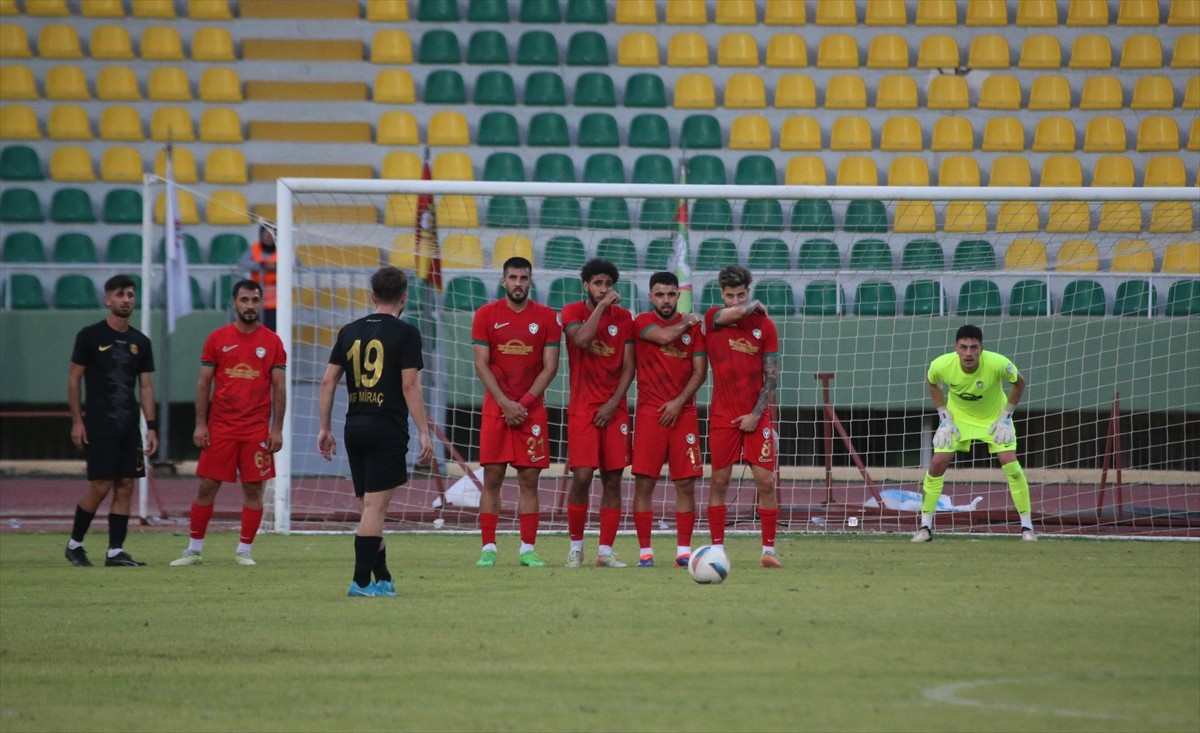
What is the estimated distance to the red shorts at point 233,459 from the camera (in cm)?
997

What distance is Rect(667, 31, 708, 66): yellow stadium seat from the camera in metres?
21.1

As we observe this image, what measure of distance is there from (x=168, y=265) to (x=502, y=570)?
26.4 ft

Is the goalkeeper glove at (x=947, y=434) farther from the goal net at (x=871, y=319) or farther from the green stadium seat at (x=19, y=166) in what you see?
the green stadium seat at (x=19, y=166)

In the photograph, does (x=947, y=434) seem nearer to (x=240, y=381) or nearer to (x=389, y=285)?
(x=240, y=381)

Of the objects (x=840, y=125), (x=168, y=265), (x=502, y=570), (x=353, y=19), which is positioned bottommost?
(x=502, y=570)

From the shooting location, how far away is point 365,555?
25.3 feet

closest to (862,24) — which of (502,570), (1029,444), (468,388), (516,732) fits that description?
(1029,444)

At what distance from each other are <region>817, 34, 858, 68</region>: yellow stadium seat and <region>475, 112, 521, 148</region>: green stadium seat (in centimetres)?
457

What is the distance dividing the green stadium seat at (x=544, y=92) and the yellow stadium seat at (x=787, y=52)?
10.3 ft

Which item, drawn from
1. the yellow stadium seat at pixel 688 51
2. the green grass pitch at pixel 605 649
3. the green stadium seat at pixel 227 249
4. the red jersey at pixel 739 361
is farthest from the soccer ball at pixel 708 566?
the yellow stadium seat at pixel 688 51

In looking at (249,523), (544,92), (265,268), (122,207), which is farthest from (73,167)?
(249,523)

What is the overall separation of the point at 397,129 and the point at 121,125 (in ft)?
13.0

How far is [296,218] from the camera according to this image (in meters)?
14.9

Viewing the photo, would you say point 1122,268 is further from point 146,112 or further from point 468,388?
point 146,112
